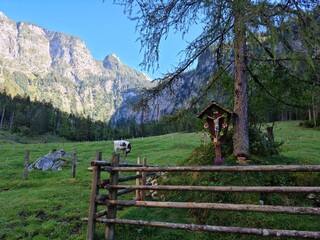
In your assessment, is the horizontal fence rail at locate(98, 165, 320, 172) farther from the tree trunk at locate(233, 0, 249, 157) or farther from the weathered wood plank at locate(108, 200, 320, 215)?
the tree trunk at locate(233, 0, 249, 157)

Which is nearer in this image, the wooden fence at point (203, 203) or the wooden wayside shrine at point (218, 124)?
the wooden fence at point (203, 203)

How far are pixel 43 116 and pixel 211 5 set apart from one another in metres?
103

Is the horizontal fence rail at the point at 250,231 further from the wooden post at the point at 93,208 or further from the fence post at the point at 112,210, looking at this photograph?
the wooden post at the point at 93,208

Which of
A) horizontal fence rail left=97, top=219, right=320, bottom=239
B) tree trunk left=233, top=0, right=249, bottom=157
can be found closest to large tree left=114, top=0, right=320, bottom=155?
tree trunk left=233, top=0, right=249, bottom=157

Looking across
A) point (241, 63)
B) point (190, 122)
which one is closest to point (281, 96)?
point (241, 63)

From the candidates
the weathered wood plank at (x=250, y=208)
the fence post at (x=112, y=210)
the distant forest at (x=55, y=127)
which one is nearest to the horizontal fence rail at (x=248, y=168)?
the fence post at (x=112, y=210)

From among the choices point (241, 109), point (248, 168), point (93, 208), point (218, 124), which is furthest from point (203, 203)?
point (241, 109)

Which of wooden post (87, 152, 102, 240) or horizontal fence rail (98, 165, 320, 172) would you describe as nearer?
horizontal fence rail (98, 165, 320, 172)

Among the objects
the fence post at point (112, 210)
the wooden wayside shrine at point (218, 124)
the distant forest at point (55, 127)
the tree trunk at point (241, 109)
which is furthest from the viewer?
the distant forest at point (55, 127)

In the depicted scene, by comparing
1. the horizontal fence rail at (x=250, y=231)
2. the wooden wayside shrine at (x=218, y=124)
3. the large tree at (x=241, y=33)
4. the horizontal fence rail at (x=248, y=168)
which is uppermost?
the large tree at (x=241, y=33)

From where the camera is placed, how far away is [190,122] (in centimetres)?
1189

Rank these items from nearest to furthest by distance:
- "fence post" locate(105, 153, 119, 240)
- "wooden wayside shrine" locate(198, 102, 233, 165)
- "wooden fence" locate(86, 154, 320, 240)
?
"wooden fence" locate(86, 154, 320, 240) → "fence post" locate(105, 153, 119, 240) → "wooden wayside shrine" locate(198, 102, 233, 165)

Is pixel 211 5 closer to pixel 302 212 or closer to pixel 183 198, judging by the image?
pixel 302 212

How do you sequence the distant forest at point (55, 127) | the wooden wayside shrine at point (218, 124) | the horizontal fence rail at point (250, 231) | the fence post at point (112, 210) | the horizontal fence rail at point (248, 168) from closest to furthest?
the horizontal fence rail at point (250, 231) < the horizontal fence rail at point (248, 168) < the fence post at point (112, 210) < the wooden wayside shrine at point (218, 124) < the distant forest at point (55, 127)
